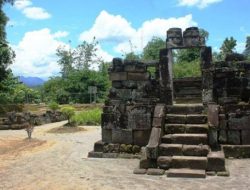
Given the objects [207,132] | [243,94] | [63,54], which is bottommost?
[207,132]

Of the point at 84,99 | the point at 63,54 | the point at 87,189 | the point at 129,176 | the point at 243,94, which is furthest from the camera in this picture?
the point at 63,54

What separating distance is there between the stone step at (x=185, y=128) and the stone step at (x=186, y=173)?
5.69 ft

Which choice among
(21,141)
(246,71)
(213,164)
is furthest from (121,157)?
(21,141)

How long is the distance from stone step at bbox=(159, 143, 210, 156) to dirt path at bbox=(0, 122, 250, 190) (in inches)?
Answer: 26.9

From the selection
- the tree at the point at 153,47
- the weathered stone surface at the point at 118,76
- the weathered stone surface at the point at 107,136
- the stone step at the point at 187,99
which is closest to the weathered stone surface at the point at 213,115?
the weathered stone surface at the point at 118,76

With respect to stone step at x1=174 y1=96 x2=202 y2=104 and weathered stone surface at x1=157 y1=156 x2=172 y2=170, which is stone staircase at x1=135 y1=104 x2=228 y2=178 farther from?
stone step at x1=174 y1=96 x2=202 y2=104

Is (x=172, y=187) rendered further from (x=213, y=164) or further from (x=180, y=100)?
(x=180, y=100)

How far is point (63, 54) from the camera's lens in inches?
2067

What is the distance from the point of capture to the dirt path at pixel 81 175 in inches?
305

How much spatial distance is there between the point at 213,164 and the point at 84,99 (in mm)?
25185

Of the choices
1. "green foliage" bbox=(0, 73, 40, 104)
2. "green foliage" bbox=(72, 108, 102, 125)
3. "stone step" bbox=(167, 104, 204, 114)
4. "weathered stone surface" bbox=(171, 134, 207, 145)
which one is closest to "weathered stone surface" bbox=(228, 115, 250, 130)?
"stone step" bbox=(167, 104, 204, 114)

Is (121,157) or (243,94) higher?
→ (243,94)

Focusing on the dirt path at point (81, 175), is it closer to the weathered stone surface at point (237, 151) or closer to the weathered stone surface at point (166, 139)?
the weathered stone surface at point (237, 151)

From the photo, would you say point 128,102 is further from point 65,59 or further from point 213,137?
point 65,59
